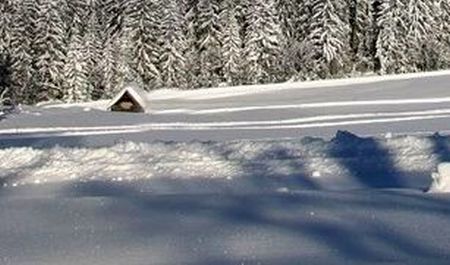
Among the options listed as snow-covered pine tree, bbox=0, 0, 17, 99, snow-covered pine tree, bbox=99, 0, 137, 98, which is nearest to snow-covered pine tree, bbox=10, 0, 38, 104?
snow-covered pine tree, bbox=0, 0, 17, 99

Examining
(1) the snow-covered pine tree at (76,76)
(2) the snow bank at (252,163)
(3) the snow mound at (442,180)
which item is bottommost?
(1) the snow-covered pine tree at (76,76)

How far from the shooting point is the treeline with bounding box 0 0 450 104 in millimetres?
66125

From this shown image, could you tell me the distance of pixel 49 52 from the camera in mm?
66062

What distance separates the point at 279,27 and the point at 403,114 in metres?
32.4

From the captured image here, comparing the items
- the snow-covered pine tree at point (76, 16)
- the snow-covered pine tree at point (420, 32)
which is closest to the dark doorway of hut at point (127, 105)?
the snow-covered pine tree at point (76, 16)

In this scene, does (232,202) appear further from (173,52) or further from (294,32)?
(294,32)

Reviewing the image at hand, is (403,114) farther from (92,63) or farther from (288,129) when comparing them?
(92,63)

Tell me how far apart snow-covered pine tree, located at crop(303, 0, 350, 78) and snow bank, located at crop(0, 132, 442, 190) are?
54055mm

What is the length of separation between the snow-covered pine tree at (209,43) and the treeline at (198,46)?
0.07 meters

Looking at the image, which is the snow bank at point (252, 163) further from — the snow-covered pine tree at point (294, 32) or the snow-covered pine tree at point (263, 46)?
the snow-covered pine tree at point (294, 32)

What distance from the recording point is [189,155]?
12805 millimetres

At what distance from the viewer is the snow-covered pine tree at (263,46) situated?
67.2m

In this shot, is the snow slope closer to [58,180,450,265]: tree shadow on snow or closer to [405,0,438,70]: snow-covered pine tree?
[405,0,438,70]: snow-covered pine tree

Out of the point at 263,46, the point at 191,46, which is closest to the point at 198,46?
the point at 191,46
